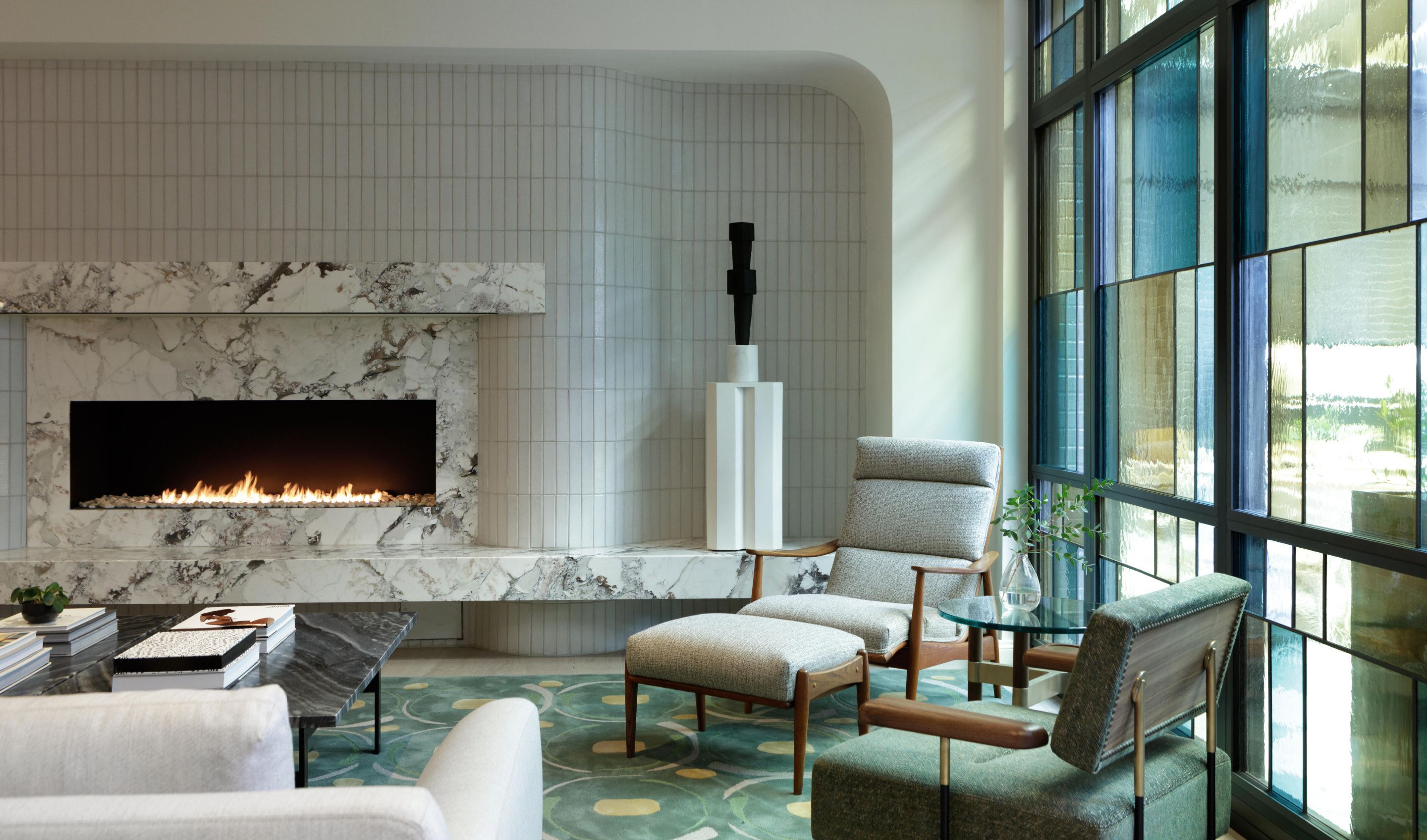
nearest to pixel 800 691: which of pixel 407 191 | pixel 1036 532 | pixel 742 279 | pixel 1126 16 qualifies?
pixel 1036 532

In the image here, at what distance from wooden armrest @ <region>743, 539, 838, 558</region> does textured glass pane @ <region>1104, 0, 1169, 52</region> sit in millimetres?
1961

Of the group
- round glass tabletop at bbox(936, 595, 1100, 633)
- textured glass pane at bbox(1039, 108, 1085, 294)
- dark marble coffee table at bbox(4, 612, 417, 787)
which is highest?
textured glass pane at bbox(1039, 108, 1085, 294)

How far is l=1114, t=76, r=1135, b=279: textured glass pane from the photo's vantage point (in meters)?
3.44

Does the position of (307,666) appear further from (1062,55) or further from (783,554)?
(1062,55)

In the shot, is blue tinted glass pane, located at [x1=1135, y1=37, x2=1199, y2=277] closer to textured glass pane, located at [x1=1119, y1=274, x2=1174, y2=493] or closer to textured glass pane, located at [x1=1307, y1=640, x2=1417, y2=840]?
textured glass pane, located at [x1=1119, y1=274, x2=1174, y2=493]

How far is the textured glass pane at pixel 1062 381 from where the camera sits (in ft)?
12.9

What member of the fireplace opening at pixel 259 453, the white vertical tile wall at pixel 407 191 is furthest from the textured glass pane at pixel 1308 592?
the fireplace opening at pixel 259 453

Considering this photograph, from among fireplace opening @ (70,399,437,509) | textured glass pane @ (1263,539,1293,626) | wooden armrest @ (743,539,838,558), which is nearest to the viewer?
textured glass pane @ (1263,539,1293,626)

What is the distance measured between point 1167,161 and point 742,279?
180 cm

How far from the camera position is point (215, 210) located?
460 centimetres

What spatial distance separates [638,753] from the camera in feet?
10.7

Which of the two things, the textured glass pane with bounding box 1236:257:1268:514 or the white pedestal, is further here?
the white pedestal

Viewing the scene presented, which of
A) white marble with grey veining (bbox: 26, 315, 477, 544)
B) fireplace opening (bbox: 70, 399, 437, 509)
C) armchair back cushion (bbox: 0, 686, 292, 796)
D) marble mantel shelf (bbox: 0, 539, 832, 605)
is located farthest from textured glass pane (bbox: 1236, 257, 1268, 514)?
fireplace opening (bbox: 70, 399, 437, 509)

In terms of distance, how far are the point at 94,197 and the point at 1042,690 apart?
4.29 meters
